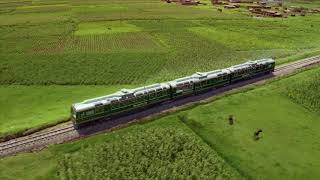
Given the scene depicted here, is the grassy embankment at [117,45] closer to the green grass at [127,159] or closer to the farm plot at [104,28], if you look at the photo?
the farm plot at [104,28]

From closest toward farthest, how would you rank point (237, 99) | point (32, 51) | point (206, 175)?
point (206, 175) → point (237, 99) → point (32, 51)

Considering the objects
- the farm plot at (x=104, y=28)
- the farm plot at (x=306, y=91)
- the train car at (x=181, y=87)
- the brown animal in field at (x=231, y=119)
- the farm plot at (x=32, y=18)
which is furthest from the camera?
the farm plot at (x=32, y=18)

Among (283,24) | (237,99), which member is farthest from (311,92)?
(283,24)

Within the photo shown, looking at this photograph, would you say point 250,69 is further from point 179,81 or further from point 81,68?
point 81,68

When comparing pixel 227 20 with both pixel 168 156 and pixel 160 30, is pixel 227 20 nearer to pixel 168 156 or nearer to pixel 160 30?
pixel 160 30

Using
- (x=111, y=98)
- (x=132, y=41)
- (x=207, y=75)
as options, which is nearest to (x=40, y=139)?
(x=111, y=98)

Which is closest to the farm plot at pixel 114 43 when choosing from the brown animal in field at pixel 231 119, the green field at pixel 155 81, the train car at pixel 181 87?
the green field at pixel 155 81

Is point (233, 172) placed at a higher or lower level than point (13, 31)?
lower

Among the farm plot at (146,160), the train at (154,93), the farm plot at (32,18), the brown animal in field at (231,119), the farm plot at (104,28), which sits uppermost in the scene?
the farm plot at (32,18)
